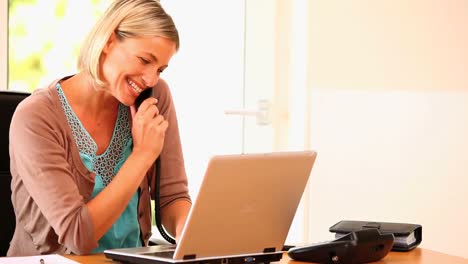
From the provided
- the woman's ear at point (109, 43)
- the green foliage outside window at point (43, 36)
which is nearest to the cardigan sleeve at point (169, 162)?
the woman's ear at point (109, 43)

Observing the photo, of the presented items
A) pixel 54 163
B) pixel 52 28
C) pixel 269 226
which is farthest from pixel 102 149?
pixel 52 28

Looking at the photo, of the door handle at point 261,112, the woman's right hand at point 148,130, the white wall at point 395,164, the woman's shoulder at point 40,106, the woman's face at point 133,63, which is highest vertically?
the woman's face at point 133,63

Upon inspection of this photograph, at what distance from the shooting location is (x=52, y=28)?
11.7 ft

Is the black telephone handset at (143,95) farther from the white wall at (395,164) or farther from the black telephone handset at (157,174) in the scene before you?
the white wall at (395,164)

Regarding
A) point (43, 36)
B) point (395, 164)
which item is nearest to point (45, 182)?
point (43, 36)

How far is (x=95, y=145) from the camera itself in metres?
2.28

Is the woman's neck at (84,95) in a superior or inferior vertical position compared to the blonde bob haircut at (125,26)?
inferior

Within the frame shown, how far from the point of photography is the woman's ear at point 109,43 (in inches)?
87.9

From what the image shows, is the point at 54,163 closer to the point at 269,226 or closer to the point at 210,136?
the point at 269,226

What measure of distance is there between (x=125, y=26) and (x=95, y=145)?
0.33 metres

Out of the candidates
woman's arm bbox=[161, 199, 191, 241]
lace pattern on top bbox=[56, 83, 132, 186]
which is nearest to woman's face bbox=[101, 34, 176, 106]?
lace pattern on top bbox=[56, 83, 132, 186]

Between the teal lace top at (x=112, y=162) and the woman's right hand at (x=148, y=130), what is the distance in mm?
86

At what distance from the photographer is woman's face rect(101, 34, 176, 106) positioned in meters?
2.20

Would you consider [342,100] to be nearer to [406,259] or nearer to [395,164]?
[395,164]
